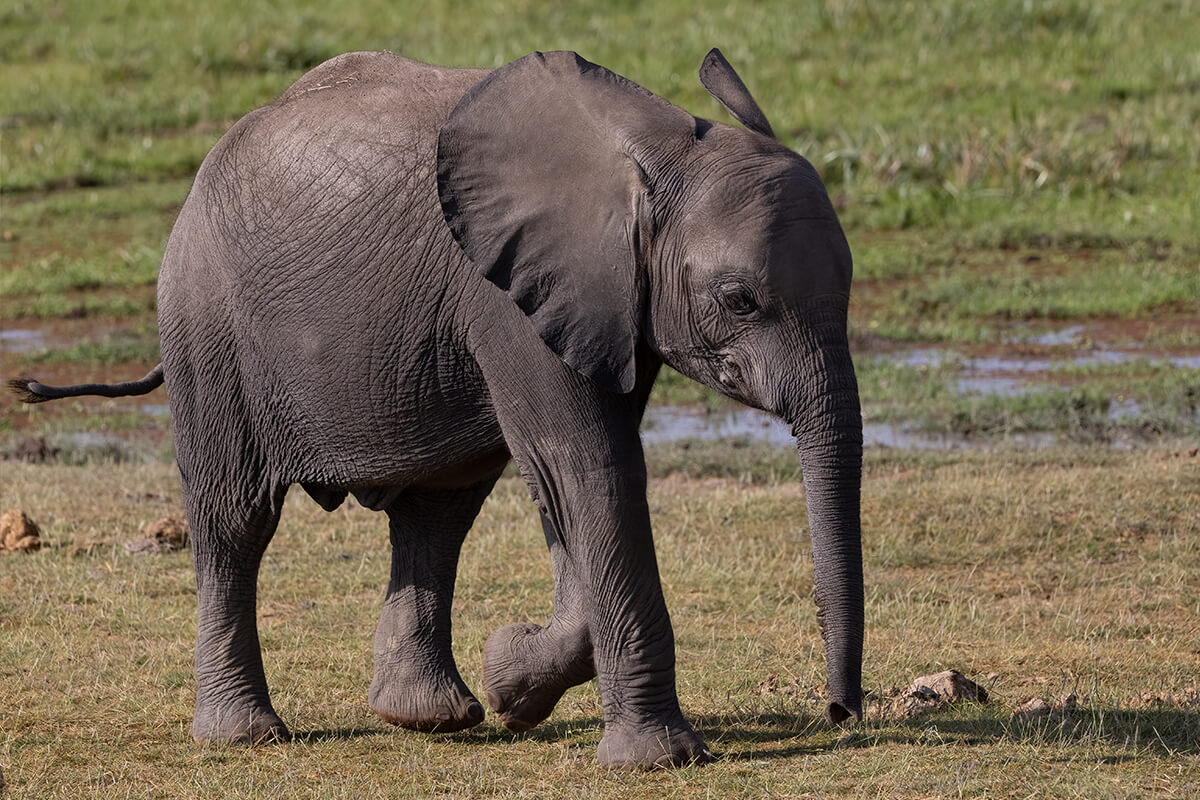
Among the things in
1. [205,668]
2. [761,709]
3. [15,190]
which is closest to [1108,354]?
[761,709]

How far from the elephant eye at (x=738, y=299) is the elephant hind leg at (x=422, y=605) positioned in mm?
1512

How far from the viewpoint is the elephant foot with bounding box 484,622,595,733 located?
19.2 feet

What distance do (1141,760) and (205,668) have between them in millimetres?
2904

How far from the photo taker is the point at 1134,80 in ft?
65.4

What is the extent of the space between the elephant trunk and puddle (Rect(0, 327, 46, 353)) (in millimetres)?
10441

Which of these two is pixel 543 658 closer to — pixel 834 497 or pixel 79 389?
pixel 834 497

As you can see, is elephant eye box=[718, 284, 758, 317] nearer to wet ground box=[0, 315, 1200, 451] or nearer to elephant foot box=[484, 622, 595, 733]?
elephant foot box=[484, 622, 595, 733]

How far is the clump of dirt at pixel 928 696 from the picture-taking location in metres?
6.29

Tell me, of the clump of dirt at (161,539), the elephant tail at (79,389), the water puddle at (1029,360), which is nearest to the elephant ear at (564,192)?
the elephant tail at (79,389)

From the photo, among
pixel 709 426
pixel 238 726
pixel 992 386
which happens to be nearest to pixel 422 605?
pixel 238 726

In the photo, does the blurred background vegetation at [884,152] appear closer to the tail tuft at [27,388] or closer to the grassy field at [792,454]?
the grassy field at [792,454]

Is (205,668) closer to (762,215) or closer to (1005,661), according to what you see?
(762,215)

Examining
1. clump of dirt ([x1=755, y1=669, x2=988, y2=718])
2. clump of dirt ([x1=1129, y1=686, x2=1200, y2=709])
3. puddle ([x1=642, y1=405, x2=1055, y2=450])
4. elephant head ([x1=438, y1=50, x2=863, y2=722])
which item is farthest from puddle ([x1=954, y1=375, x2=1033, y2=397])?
elephant head ([x1=438, y1=50, x2=863, y2=722])

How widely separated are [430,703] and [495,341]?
144 centimetres
